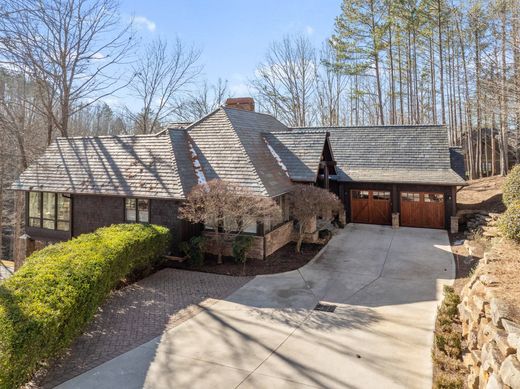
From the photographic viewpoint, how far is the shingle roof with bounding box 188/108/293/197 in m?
13.4

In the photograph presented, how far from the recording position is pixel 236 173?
13.6 m

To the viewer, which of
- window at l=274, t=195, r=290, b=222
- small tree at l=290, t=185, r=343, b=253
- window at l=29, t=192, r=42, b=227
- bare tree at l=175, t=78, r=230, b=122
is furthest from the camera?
bare tree at l=175, t=78, r=230, b=122

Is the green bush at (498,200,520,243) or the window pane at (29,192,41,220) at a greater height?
the window pane at (29,192,41,220)

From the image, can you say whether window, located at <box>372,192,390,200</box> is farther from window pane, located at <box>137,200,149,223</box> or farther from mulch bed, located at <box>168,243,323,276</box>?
window pane, located at <box>137,200,149,223</box>

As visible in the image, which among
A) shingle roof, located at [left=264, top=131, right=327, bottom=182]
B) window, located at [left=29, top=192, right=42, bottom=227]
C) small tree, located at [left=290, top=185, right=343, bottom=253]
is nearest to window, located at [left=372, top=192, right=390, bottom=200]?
shingle roof, located at [left=264, top=131, right=327, bottom=182]

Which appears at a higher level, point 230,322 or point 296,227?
point 296,227

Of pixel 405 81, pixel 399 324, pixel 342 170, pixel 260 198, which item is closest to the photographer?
pixel 399 324

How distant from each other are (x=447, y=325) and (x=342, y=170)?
41.2ft

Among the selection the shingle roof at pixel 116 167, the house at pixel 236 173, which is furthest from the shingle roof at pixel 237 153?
the shingle roof at pixel 116 167

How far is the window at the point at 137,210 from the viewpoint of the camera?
13.3m

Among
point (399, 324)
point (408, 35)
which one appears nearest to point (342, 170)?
point (399, 324)

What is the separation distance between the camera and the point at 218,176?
1365 centimetres

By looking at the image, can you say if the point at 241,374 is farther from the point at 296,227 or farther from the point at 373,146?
the point at 373,146

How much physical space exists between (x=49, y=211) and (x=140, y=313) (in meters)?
9.66
